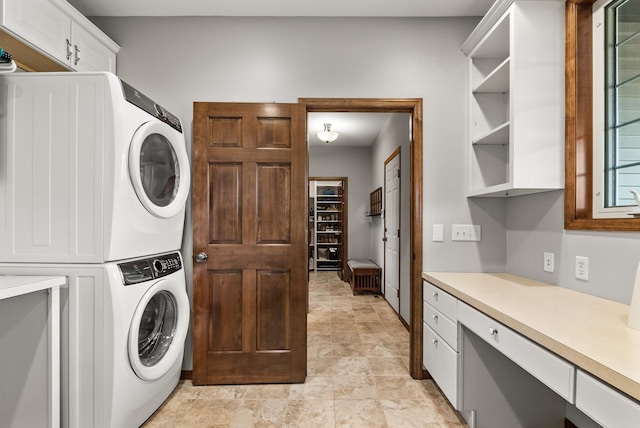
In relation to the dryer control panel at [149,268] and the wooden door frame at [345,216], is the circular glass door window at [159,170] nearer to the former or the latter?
the dryer control panel at [149,268]

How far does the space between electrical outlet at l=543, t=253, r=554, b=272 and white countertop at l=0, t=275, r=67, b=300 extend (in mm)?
2526

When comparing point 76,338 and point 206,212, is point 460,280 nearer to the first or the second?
point 206,212

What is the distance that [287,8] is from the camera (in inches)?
93.5

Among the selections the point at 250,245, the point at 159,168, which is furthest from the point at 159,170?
the point at 250,245

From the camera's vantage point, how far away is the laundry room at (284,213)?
61.5 inches

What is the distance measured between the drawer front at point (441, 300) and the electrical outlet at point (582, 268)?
61cm

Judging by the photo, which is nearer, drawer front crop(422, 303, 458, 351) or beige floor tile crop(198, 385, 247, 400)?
drawer front crop(422, 303, 458, 351)

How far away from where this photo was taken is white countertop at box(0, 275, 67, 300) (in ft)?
4.25

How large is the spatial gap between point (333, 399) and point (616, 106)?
225 centimetres

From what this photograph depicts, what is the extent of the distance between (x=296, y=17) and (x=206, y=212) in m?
1.56

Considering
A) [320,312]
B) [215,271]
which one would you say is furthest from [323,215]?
[215,271]

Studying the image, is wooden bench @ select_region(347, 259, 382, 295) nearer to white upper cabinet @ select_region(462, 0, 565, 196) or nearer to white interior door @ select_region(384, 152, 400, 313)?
white interior door @ select_region(384, 152, 400, 313)

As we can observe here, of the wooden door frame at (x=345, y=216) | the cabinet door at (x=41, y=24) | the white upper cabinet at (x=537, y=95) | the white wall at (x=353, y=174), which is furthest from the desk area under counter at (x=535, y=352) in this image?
the white wall at (x=353, y=174)

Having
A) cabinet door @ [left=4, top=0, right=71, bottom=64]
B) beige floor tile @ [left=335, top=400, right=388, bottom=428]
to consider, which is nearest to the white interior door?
beige floor tile @ [left=335, top=400, right=388, bottom=428]
